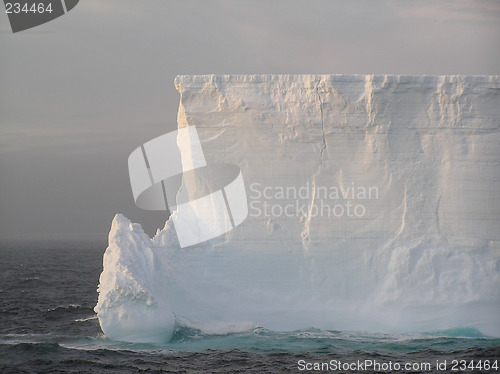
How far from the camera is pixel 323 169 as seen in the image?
13875mm

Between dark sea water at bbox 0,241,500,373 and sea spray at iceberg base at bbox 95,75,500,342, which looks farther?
sea spray at iceberg base at bbox 95,75,500,342

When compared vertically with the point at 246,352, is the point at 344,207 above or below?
above

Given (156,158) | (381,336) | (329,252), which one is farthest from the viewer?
(156,158)

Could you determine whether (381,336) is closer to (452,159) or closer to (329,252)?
(329,252)

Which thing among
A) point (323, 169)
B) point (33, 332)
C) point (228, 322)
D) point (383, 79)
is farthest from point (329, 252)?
point (33, 332)

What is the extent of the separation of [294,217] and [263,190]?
0.94m

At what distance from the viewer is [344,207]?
45.1 ft

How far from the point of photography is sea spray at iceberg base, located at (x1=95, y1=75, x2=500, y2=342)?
43.0 ft

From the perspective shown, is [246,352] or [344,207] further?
[344,207]

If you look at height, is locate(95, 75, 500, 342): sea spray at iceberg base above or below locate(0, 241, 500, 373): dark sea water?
above

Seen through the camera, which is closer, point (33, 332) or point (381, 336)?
point (381, 336)

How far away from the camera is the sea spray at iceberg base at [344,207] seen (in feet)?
43.0

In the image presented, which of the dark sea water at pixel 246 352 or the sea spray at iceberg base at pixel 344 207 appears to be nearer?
the dark sea water at pixel 246 352

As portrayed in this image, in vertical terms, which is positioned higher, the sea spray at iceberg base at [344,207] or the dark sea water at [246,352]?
the sea spray at iceberg base at [344,207]
